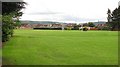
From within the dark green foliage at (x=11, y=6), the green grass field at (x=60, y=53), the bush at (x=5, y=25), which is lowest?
the green grass field at (x=60, y=53)

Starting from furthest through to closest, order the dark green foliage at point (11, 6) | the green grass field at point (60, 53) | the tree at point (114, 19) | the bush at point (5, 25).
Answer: the tree at point (114, 19)
the bush at point (5, 25)
the green grass field at point (60, 53)
the dark green foliage at point (11, 6)

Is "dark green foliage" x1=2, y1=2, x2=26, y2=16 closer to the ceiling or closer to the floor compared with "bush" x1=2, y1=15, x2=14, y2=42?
closer to the ceiling

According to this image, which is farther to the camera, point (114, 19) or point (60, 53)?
point (114, 19)

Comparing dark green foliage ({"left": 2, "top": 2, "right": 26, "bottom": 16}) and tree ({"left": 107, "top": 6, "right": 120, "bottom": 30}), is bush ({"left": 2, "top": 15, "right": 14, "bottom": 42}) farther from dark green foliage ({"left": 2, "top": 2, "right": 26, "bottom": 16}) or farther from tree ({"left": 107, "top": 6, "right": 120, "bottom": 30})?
tree ({"left": 107, "top": 6, "right": 120, "bottom": 30})

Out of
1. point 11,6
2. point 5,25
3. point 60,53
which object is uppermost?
point 11,6

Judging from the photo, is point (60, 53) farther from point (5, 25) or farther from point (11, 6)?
point (5, 25)

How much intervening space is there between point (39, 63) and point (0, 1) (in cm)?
356

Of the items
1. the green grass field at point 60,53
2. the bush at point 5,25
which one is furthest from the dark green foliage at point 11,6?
the bush at point 5,25

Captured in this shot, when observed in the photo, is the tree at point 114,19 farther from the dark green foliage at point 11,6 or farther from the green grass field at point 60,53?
the dark green foliage at point 11,6

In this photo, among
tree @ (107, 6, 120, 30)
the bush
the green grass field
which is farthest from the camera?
tree @ (107, 6, 120, 30)

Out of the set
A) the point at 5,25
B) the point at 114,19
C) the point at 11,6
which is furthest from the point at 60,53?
the point at 114,19

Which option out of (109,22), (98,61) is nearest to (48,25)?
(109,22)

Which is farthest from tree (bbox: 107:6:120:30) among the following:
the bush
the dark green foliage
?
the dark green foliage

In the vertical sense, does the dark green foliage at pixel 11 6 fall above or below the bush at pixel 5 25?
above
